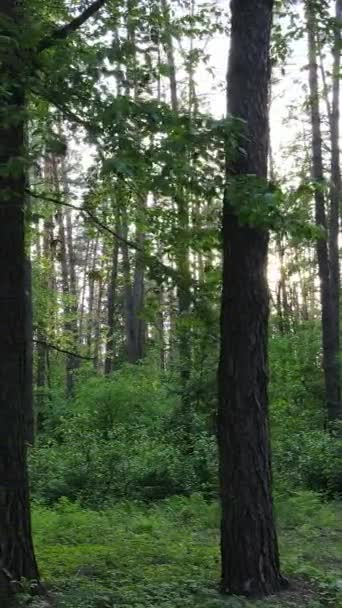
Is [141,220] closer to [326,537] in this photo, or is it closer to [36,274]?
[326,537]

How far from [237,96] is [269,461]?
10.6 ft

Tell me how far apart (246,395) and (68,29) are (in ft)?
11.4

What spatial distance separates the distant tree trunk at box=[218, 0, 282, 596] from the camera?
19.0 feet

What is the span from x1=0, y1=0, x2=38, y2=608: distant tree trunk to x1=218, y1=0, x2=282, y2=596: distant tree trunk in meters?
1.66

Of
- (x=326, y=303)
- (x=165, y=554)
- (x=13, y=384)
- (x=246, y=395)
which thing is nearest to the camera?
(x=13, y=384)

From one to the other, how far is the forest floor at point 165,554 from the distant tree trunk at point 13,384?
457mm

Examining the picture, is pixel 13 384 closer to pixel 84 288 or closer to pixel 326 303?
pixel 326 303

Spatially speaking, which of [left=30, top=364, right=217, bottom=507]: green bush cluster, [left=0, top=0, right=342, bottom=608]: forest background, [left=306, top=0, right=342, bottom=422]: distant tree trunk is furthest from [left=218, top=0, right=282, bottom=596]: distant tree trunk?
[left=306, top=0, right=342, bottom=422]: distant tree trunk

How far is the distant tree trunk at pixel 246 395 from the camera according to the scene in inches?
227

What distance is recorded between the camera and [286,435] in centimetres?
1473

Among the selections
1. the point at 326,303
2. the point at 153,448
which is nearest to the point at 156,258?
the point at 153,448

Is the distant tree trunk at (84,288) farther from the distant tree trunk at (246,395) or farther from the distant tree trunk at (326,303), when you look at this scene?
the distant tree trunk at (246,395)

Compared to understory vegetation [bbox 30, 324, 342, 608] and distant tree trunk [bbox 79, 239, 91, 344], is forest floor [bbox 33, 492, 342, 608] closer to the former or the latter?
understory vegetation [bbox 30, 324, 342, 608]

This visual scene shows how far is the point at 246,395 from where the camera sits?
5.88 m
